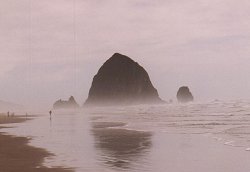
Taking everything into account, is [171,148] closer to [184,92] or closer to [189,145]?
[189,145]

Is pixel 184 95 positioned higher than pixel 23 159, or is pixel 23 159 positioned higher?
pixel 23 159

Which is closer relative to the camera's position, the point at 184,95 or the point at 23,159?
the point at 23,159

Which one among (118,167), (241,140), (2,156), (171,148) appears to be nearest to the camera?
(118,167)

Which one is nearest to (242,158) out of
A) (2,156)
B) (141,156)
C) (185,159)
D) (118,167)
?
(185,159)

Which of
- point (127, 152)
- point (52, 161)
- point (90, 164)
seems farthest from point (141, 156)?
point (52, 161)

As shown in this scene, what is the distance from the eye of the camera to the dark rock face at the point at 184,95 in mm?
194250

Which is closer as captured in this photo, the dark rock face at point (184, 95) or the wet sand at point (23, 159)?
the wet sand at point (23, 159)

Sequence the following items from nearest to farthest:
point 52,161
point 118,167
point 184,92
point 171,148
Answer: point 118,167
point 52,161
point 171,148
point 184,92

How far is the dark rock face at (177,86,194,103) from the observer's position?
637 ft

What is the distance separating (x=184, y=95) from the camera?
643 feet

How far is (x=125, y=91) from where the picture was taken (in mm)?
199500

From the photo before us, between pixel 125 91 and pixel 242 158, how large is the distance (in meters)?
184

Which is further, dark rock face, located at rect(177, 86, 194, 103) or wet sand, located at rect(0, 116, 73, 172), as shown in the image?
dark rock face, located at rect(177, 86, 194, 103)

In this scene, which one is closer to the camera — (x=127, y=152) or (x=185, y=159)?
(x=185, y=159)
